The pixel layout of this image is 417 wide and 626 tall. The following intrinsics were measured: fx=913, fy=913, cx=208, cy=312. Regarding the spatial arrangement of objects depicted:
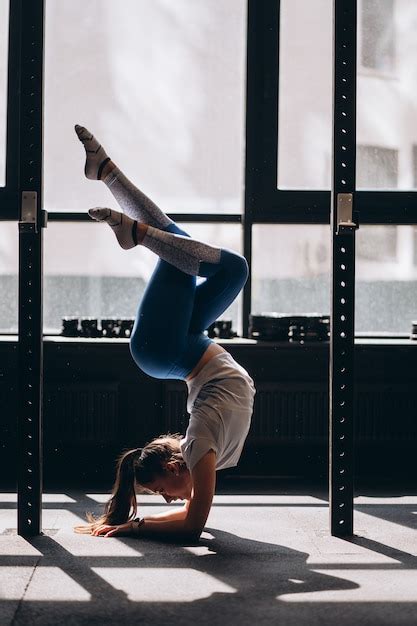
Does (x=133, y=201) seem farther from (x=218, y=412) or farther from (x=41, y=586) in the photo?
(x=41, y=586)

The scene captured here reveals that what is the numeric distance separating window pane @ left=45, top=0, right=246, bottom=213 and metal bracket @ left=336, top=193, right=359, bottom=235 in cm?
186

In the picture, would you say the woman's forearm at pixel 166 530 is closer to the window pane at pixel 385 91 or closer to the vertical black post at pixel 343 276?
the vertical black post at pixel 343 276

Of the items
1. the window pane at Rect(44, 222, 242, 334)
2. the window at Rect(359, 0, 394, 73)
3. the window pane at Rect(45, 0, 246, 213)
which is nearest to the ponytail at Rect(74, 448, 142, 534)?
the window pane at Rect(44, 222, 242, 334)

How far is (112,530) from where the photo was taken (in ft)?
11.9

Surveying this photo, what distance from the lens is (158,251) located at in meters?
3.42

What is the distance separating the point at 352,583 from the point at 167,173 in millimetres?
3088

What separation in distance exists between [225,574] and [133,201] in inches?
56.2

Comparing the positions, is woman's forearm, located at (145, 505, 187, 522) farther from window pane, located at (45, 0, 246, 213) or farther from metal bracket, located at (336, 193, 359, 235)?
window pane, located at (45, 0, 246, 213)

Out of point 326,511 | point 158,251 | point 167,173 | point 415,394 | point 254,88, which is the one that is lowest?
point 326,511

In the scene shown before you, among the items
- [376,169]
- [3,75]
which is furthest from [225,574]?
[3,75]

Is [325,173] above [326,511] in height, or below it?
above

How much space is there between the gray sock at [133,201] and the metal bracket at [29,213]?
34 centimetres

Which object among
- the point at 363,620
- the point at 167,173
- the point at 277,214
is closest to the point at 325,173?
the point at 277,214

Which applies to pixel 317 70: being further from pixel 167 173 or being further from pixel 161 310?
pixel 161 310
